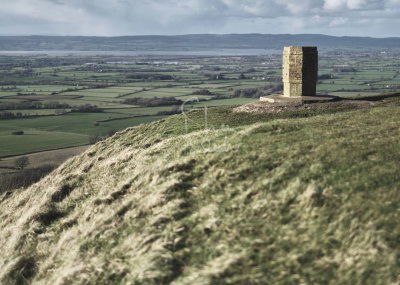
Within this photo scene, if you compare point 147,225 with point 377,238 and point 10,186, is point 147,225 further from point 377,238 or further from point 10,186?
point 10,186

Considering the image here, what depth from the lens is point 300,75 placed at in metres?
27.5

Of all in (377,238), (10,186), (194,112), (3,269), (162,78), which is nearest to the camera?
(377,238)

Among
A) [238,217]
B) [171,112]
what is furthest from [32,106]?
[238,217]

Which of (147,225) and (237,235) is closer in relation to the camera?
(237,235)

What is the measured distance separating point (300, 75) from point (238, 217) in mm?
18411

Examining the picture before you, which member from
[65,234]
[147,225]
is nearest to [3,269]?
[65,234]

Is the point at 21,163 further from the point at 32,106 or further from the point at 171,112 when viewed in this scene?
→ the point at 32,106

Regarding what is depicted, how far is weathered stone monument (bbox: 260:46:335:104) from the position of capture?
89.4ft

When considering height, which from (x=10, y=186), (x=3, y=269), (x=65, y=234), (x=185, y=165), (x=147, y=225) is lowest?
(x=10, y=186)

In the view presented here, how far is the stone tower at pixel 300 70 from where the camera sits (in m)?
27.3

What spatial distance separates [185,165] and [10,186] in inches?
1372

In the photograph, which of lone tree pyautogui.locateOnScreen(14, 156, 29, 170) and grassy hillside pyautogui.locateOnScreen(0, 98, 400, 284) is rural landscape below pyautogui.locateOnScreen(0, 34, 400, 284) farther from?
lone tree pyautogui.locateOnScreen(14, 156, 29, 170)

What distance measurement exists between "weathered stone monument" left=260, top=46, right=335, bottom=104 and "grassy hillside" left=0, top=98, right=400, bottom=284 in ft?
31.3

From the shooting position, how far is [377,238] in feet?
31.3
